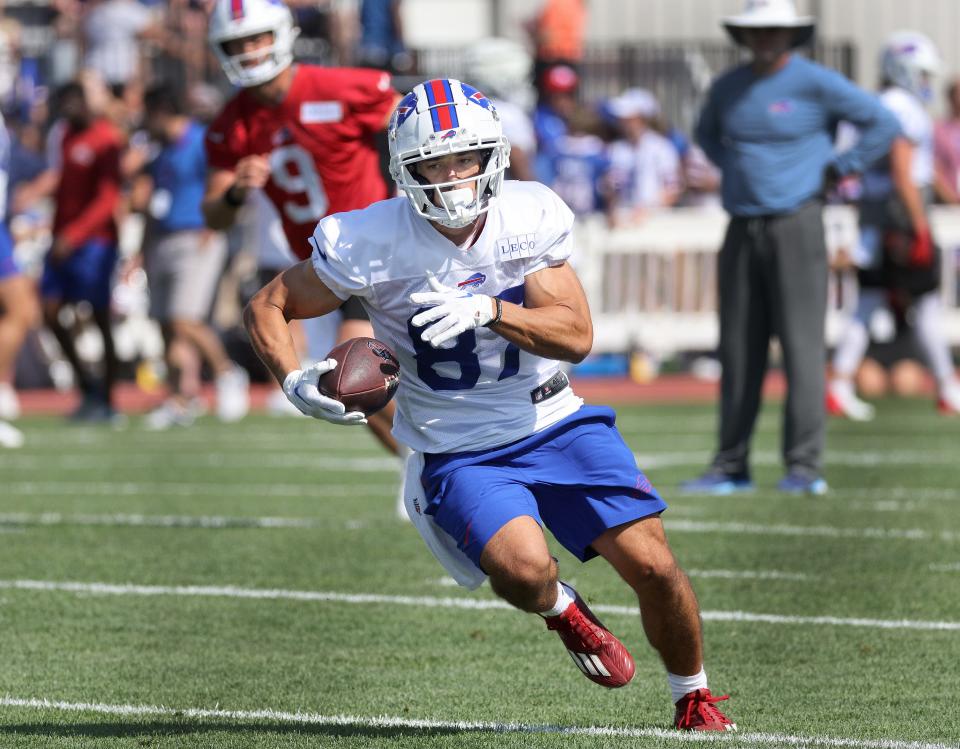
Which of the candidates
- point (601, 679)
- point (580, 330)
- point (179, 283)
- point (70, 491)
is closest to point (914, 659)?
point (601, 679)

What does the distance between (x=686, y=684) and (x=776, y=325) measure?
4.47 metres

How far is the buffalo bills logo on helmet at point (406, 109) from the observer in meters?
4.49

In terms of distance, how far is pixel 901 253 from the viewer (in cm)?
1181

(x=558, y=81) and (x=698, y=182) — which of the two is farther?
(x=698, y=182)

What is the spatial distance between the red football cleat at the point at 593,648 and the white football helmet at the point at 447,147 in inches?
37.3

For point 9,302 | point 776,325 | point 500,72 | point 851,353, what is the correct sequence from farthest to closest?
point 500,72 → point 851,353 → point 9,302 → point 776,325

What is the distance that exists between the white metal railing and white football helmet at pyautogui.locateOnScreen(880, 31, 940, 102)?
3.85 m

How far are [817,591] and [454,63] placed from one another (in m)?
14.0

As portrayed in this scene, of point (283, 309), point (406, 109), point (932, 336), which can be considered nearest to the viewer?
point (406, 109)

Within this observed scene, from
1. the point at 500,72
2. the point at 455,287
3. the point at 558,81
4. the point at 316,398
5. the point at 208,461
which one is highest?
the point at 455,287

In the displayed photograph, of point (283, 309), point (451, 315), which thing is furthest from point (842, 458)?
point (451, 315)

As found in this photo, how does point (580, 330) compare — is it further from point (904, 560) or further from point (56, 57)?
point (56, 57)

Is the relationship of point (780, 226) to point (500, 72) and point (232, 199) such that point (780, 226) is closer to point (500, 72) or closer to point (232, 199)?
point (232, 199)

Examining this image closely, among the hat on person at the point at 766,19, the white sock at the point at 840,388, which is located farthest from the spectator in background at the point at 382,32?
the hat on person at the point at 766,19
